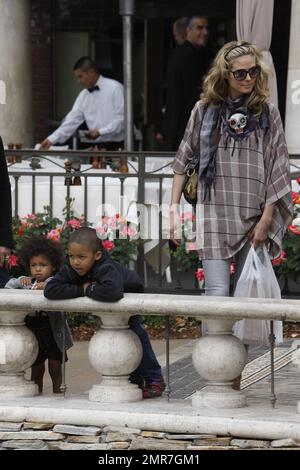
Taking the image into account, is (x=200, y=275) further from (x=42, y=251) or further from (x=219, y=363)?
(x=219, y=363)

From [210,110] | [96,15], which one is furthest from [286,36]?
[210,110]

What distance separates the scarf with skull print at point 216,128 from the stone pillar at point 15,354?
117 centimetres

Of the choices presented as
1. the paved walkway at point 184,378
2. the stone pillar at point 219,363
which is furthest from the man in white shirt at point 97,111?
the stone pillar at point 219,363

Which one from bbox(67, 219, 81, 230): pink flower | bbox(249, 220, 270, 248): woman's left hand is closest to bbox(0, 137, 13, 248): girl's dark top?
bbox(249, 220, 270, 248): woman's left hand

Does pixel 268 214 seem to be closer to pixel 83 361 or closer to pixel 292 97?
pixel 83 361

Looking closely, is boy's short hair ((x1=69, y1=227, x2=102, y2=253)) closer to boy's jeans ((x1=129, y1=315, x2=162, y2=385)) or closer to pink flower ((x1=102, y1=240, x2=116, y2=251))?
boy's jeans ((x1=129, y1=315, x2=162, y2=385))

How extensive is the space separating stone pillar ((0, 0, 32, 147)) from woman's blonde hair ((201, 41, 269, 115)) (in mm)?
6960

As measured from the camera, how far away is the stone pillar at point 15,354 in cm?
702

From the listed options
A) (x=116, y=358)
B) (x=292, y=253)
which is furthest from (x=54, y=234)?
(x=116, y=358)

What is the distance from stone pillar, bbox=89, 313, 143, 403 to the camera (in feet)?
22.6

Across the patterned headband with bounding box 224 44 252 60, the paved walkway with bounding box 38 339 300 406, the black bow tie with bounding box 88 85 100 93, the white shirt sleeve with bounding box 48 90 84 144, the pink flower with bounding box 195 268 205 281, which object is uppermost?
the patterned headband with bounding box 224 44 252 60

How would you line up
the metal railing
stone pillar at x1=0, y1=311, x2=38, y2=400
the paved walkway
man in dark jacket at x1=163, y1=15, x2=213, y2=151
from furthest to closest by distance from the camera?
man in dark jacket at x1=163, y1=15, x2=213, y2=151
the metal railing
the paved walkway
stone pillar at x1=0, y1=311, x2=38, y2=400

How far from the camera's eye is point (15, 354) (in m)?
7.02

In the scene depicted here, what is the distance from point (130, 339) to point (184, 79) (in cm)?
733
